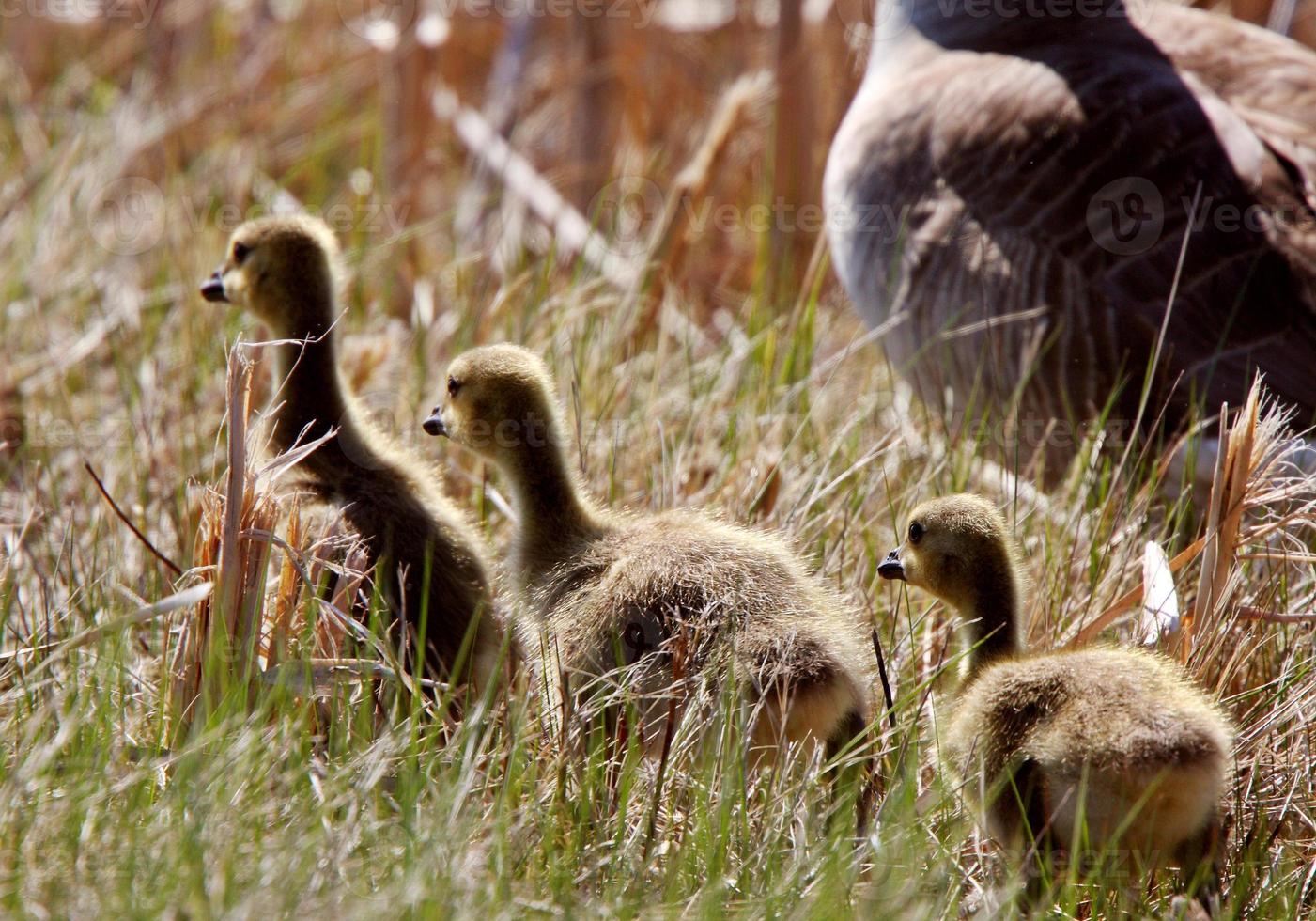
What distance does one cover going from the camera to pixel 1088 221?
12.1 ft

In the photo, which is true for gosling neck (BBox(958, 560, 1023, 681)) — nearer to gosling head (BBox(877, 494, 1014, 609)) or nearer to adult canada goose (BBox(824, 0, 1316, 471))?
gosling head (BBox(877, 494, 1014, 609))

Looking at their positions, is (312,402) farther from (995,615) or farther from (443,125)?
(443,125)

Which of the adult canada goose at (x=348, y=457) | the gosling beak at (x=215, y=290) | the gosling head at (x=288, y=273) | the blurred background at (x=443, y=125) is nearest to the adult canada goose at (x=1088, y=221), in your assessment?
the blurred background at (x=443, y=125)

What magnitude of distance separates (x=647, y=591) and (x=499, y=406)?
49 centimetres

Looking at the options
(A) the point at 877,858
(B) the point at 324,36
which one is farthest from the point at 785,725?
(B) the point at 324,36

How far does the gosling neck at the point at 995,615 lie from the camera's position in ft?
8.43

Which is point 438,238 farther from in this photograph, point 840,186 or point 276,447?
point 276,447

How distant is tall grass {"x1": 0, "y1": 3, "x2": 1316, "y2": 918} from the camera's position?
6.75 ft

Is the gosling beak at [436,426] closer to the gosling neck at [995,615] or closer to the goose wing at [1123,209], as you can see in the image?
the gosling neck at [995,615]

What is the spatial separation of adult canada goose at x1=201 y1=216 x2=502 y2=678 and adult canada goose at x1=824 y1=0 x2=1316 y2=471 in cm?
134

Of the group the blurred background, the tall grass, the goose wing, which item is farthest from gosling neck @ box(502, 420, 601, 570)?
the blurred background

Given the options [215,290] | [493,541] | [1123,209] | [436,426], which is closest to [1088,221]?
[1123,209]

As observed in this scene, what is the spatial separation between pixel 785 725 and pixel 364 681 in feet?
2.19

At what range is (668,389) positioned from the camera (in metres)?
4.20
